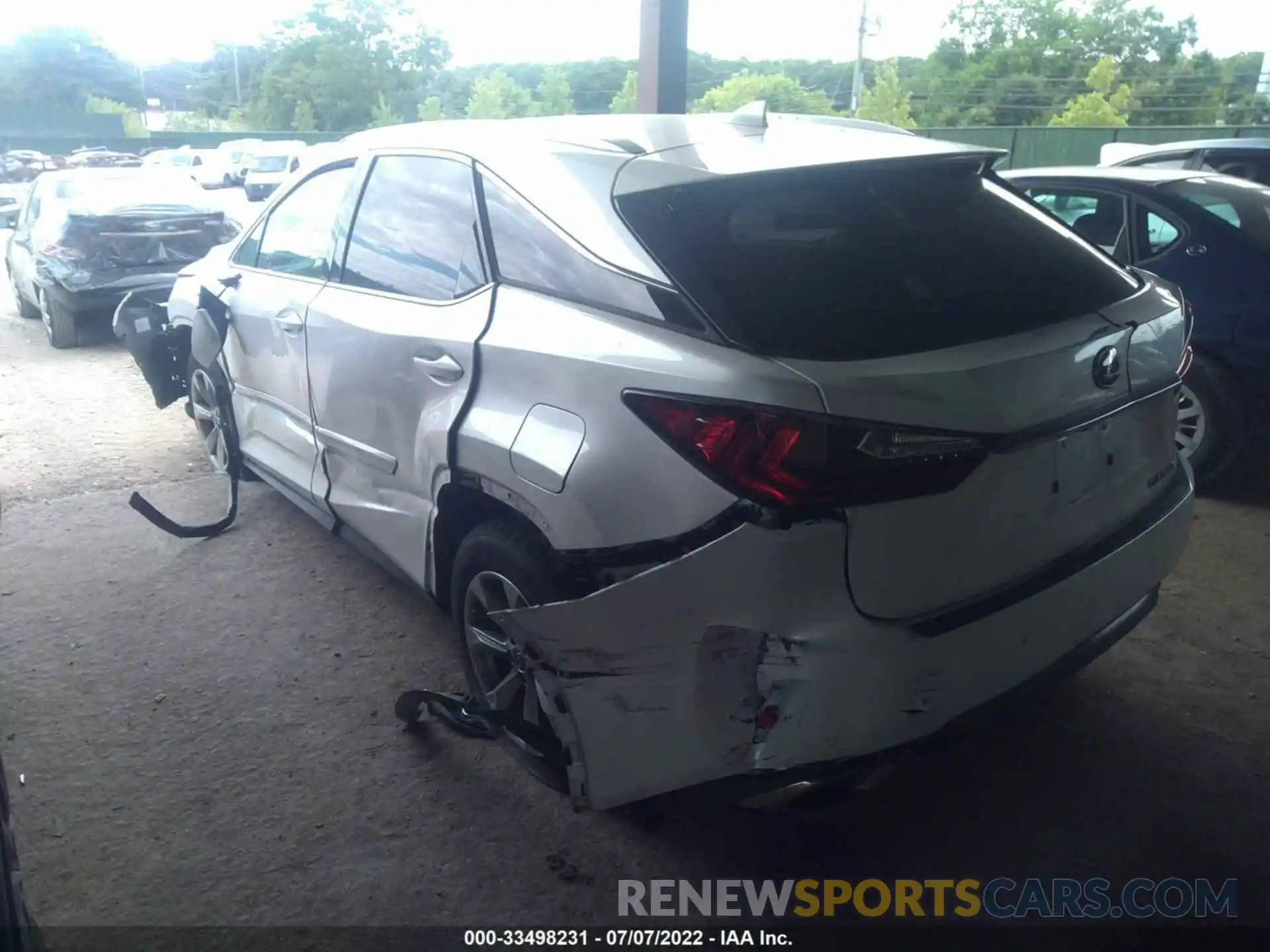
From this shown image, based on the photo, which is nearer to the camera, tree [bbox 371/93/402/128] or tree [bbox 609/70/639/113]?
tree [bbox 609/70/639/113]

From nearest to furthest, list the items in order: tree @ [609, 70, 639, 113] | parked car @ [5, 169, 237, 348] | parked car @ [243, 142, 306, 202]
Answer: parked car @ [5, 169, 237, 348]
tree @ [609, 70, 639, 113]
parked car @ [243, 142, 306, 202]

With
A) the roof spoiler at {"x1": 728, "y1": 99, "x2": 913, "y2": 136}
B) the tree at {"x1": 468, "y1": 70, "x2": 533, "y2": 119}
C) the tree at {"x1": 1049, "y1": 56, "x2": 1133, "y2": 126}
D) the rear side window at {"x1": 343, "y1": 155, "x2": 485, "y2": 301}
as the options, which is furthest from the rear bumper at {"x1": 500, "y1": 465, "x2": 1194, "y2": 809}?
the tree at {"x1": 1049, "y1": 56, "x2": 1133, "y2": 126}

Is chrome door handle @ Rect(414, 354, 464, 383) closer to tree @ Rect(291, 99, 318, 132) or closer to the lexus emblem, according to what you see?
the lexus emblem

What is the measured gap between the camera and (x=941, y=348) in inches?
76.5

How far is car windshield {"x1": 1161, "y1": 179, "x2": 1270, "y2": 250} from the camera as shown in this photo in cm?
445

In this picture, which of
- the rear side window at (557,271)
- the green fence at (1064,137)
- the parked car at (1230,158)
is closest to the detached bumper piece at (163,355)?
the rear side window at (557,271)

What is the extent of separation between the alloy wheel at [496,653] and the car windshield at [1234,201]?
3914 millimetres

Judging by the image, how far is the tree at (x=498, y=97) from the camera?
14648 millimetres

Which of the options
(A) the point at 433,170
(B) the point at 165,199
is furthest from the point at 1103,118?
(A) the point at 433,170

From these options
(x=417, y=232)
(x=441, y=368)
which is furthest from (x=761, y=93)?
(x=441, y=368)

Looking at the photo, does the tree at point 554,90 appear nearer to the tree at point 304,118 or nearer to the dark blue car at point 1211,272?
the dark blue car at point 1211,272

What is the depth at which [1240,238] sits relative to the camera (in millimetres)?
4402

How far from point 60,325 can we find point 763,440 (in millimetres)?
8544

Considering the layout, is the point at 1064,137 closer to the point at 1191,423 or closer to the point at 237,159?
the point at 1191,423
